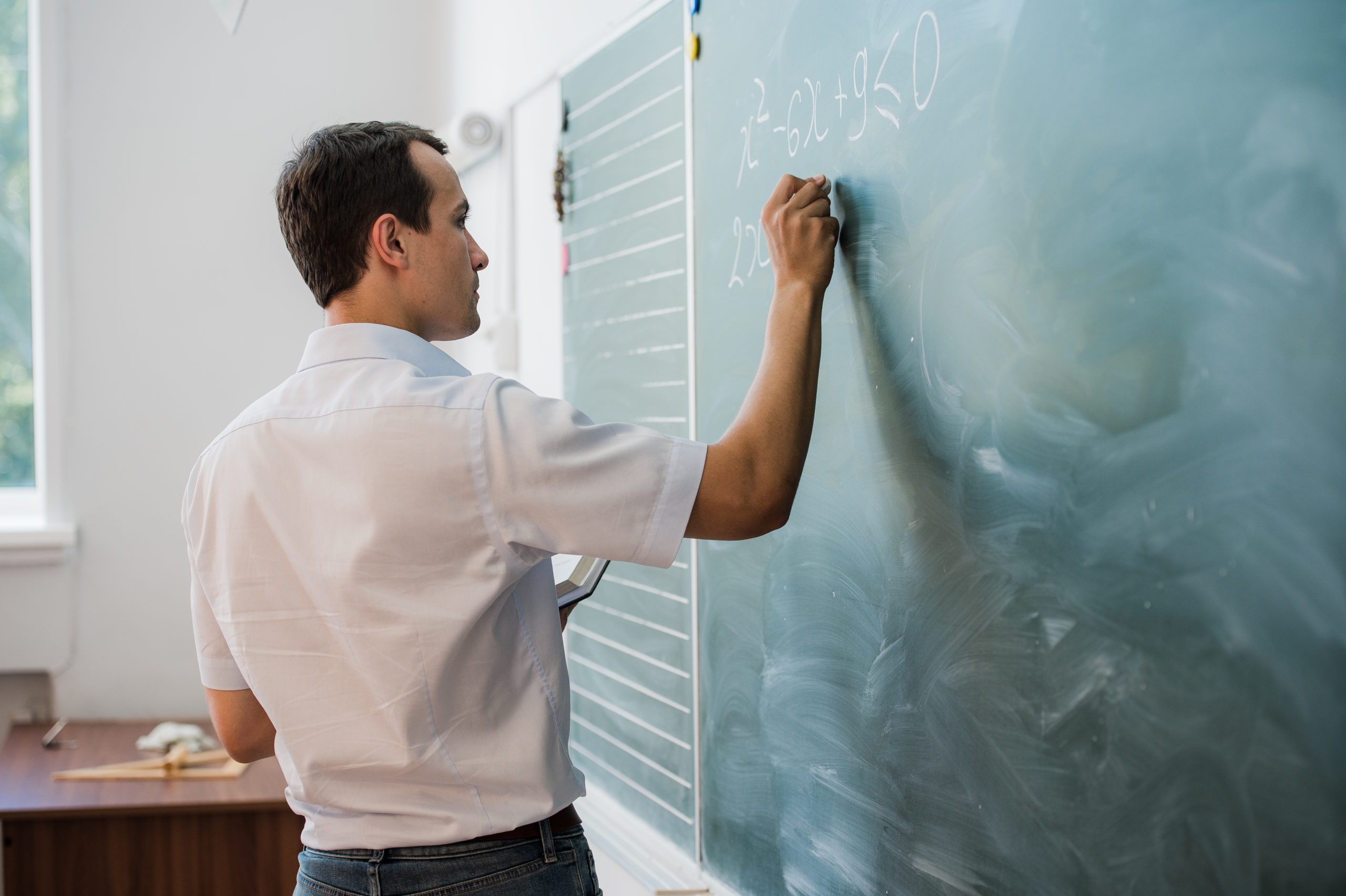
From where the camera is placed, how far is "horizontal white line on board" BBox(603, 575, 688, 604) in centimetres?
157

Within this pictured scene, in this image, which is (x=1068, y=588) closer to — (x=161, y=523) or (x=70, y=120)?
(x=161, y=523)

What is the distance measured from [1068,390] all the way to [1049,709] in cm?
28

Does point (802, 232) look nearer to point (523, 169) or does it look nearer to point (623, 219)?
point (623, 219)

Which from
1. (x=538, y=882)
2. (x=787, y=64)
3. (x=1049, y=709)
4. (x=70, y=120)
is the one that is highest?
(x=70, y=120)

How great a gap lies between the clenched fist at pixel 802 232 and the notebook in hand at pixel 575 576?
0.38 m

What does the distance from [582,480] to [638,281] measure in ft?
2.91

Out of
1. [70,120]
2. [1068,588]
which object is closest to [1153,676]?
[1068,588]

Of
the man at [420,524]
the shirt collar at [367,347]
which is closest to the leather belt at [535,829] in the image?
the man at [420,524]

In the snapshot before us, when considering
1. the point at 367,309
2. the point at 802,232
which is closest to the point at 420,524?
the point at 367,309

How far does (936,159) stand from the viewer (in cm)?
98

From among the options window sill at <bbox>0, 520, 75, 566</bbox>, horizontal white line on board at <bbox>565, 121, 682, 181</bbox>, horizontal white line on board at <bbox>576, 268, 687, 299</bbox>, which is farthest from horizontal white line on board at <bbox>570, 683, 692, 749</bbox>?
window sill at <bbox>0, 520, 75, 566</bbox>

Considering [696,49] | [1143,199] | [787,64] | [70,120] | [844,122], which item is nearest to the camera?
[1143,199]

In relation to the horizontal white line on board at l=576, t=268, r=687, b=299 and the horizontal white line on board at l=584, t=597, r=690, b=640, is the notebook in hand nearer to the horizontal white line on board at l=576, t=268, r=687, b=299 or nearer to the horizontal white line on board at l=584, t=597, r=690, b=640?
the horizontal white line on board at l=584, t=597, r=690, b=640

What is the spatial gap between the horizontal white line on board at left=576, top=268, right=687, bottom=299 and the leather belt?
0.82 m
